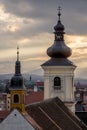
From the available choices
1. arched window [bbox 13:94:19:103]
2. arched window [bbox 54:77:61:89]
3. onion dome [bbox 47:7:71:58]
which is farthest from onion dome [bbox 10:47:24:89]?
onion dome [bbox 47:7:71:58]

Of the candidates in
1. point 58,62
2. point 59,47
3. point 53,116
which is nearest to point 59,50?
point 59,47

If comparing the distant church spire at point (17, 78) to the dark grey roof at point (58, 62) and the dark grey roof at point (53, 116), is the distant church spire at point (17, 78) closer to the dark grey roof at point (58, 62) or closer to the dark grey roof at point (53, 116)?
the dark grey roof at point (53, 116)

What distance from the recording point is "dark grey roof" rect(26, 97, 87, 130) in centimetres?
4712

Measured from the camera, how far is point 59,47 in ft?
215

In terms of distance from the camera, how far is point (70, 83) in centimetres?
6350

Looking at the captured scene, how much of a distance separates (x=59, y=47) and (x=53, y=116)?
15.2 metres

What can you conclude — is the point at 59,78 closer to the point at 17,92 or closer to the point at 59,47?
the point at 59,47

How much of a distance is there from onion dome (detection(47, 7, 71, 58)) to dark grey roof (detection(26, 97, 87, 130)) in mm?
6291

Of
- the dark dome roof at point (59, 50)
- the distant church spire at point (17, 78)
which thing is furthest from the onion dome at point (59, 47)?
the distant church spire at point (17, 78)

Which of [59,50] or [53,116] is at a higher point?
[59,50]

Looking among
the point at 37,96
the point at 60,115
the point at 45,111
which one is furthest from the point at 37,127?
the point at 37,96

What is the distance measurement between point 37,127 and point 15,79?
13.8 feet

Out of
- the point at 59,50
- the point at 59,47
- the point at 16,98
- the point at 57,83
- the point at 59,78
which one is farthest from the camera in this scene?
the point at 59,47

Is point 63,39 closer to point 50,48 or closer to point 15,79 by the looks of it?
point 50,48
